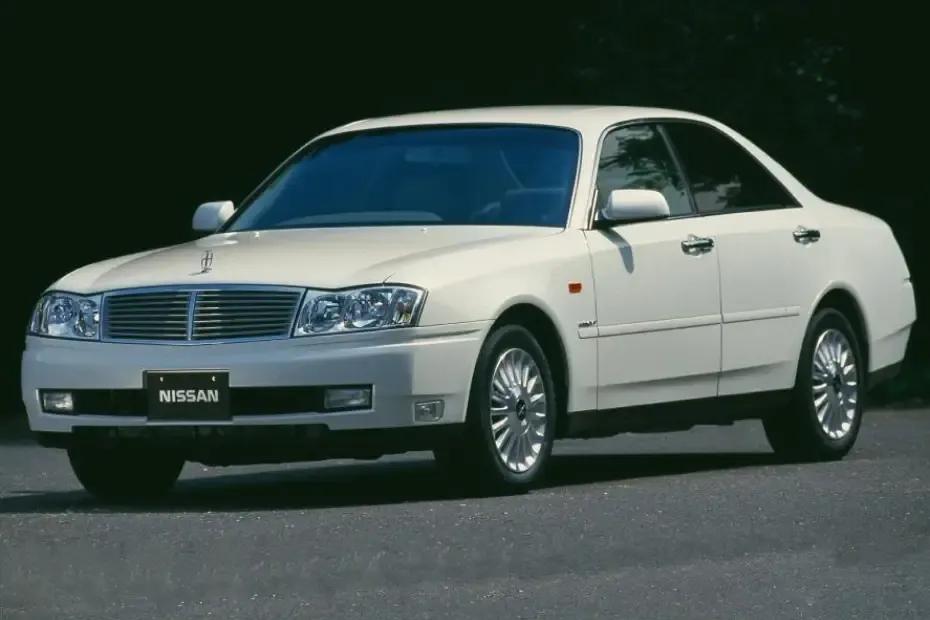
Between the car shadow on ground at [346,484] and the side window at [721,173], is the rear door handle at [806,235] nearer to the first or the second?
the side window at [721,173]

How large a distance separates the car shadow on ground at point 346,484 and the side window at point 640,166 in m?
1.33

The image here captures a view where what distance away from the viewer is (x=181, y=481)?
41.0 feet

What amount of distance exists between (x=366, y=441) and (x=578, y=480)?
1.97 meters

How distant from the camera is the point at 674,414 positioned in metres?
11.9

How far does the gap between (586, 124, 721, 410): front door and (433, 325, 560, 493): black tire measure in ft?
1.91

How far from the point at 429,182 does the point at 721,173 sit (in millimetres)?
1715

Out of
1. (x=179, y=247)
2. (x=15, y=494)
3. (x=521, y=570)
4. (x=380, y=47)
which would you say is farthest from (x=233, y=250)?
(x=380, y=47)

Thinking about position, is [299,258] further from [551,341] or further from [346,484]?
[346,484]

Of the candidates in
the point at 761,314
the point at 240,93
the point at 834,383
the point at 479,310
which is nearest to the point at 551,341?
the point at 479,310

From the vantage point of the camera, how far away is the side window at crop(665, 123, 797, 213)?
12.4 m

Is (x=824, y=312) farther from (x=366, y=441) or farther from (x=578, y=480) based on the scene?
(x=366, y=441)

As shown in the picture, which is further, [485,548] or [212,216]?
[212,216]

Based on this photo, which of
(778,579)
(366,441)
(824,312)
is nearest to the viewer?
(778,579)

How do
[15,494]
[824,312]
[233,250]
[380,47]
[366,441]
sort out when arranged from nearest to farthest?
[366,441]
[233,250]
[15,494]
[824,312]
[380,47]
